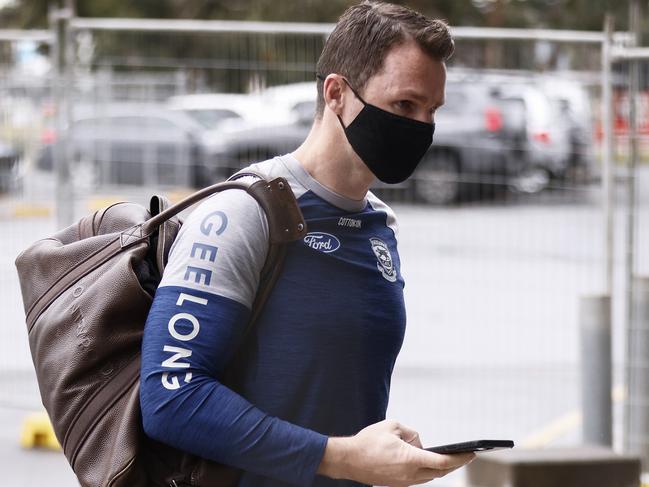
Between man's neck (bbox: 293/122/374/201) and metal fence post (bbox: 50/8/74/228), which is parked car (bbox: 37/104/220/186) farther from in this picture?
man's neck (bbox: 293/122/374/201)

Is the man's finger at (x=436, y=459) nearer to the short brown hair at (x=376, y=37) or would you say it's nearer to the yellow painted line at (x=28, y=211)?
the short brown hair at (x=376, y=37)

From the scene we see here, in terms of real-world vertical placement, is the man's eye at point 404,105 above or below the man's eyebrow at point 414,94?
below

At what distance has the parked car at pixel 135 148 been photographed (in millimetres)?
6734

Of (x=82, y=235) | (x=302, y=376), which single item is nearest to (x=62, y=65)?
(x=82, y=235)

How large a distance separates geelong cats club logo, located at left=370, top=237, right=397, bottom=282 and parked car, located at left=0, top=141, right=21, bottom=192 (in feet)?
17.0

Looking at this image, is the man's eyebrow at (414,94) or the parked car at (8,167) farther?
the parked car at (8,167)

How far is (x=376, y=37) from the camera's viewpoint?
2.11m

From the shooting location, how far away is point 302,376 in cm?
205

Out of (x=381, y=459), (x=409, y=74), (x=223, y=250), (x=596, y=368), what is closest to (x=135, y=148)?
(x=596, y=368)

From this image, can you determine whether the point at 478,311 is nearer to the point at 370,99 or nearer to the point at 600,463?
the point at 600,463

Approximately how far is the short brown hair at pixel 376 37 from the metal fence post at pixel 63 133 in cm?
476

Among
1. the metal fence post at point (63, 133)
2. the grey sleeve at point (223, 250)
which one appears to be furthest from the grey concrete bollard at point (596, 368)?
the grey sleeve at point (223, 250)

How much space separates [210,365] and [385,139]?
1.85ft

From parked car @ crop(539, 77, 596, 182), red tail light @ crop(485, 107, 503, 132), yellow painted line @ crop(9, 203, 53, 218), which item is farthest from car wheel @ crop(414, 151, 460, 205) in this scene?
yellow painted line @ crop(9, 203, 53, 218)
